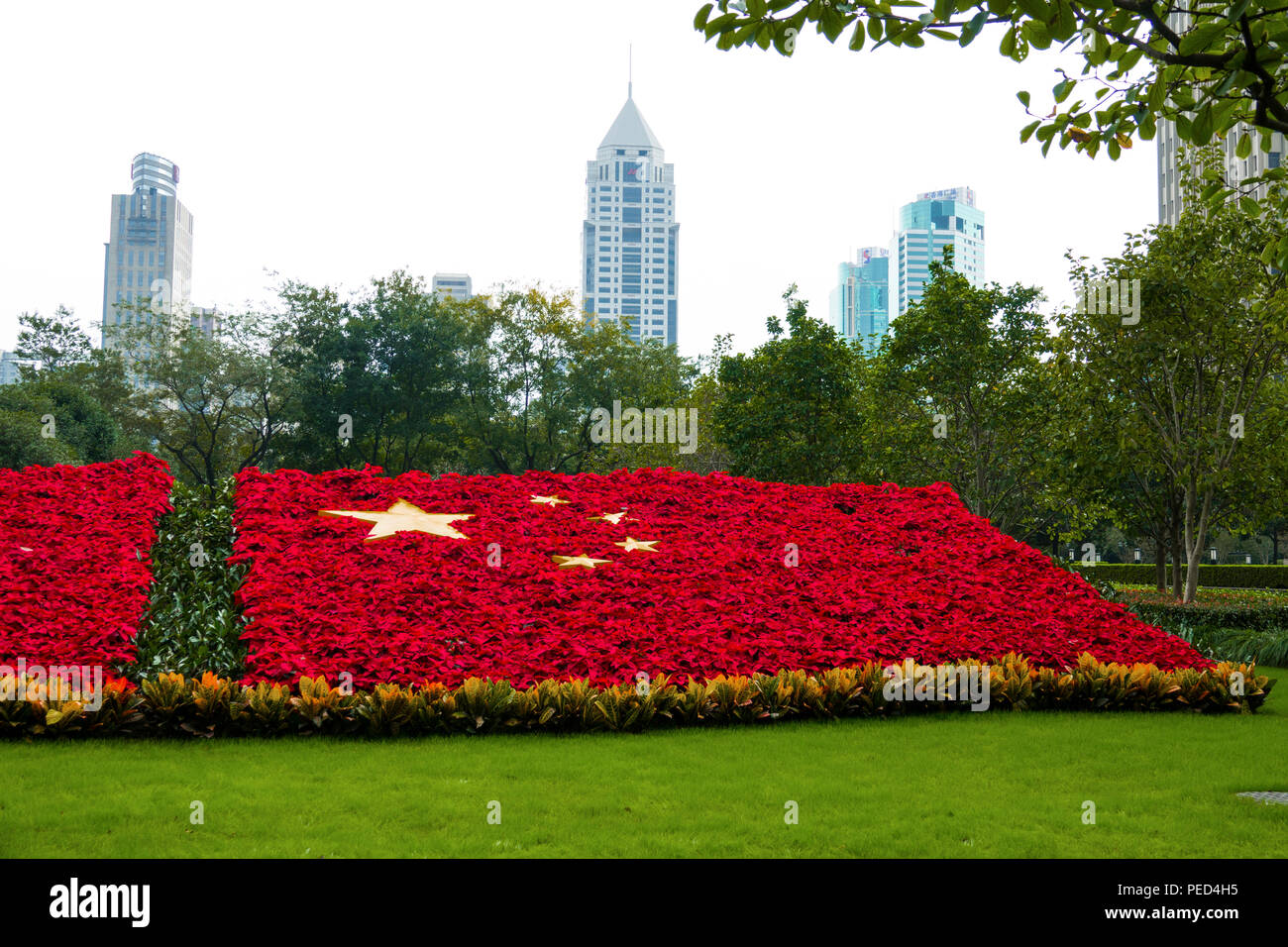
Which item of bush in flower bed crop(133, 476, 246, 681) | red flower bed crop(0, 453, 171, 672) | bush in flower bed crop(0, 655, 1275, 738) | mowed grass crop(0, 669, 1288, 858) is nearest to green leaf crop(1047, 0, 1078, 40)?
mowed grass crop(0, 669, 1288, 858)

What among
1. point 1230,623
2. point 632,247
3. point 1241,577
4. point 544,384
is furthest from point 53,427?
point 632,247

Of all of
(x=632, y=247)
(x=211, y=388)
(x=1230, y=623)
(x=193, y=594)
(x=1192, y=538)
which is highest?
(x=632, y=247)

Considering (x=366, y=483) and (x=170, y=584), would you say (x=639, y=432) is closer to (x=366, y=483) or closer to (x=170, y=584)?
(x=366, y=483)

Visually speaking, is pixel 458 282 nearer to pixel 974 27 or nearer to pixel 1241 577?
pixel 1241 577

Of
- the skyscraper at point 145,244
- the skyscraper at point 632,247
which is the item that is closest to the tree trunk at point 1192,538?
the skyscraper at point 145,244

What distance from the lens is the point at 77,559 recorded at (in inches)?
343

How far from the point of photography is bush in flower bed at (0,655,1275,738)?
6527mm

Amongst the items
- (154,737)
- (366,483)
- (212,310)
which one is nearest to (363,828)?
(154,737)

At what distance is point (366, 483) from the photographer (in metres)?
10.7

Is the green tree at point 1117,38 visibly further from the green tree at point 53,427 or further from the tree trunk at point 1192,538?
the green tree at point 53,427

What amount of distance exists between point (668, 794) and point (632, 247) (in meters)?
190

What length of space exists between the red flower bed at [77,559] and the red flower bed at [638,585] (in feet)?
2.92

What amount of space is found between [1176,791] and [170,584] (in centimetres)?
769

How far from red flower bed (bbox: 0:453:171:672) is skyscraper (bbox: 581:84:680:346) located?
17599 cm
